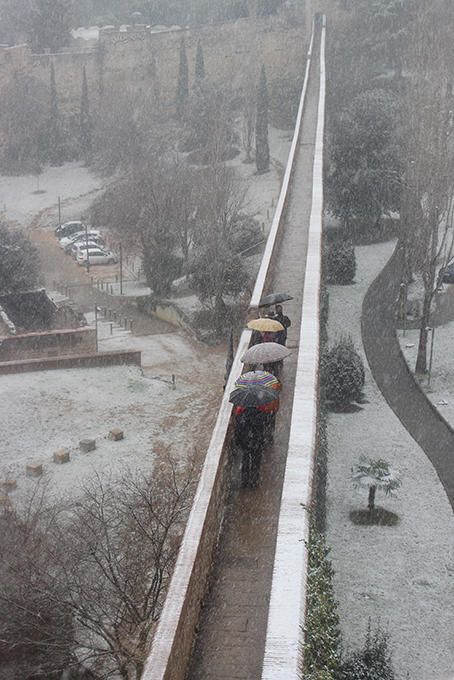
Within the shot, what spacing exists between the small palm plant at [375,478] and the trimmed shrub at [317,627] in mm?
7173

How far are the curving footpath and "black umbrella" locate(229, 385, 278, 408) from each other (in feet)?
25.0

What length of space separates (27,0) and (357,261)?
3975cm

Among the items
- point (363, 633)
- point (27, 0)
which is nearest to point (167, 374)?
point (363, 633)

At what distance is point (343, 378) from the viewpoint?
2009 centimetres

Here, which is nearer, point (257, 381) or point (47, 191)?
point (257, 381)

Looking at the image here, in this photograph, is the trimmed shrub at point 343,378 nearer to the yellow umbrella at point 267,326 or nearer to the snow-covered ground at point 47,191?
the yellow umbrella at point 267,326

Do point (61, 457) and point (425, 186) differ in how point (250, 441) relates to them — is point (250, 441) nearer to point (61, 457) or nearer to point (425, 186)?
point (61, 457)

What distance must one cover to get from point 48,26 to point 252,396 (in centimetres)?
4678

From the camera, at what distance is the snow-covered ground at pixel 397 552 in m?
12.4

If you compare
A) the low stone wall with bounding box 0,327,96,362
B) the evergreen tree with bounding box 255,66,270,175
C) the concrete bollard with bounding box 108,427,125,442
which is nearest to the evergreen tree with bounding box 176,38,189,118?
the evergreen tree with bounding box 255,66,270,175

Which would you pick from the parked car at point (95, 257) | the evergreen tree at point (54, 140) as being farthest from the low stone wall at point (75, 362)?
the evergreen tree at point (54, 140)

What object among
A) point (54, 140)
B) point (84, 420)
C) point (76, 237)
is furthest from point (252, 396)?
point (54, 140)

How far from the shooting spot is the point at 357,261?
29.1 metres

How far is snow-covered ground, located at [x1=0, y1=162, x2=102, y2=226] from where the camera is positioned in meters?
40.9
